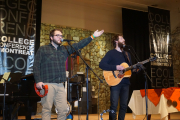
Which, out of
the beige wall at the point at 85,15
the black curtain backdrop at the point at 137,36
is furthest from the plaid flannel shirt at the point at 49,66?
the black curtain backdrop at the point at 137,36

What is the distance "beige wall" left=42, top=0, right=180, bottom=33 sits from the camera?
7562mm

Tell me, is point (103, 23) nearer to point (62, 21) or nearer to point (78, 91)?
point (62, 21)

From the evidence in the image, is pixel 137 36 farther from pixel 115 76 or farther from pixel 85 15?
pixel 115 76

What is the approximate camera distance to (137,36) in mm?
8609

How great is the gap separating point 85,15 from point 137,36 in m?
2.25

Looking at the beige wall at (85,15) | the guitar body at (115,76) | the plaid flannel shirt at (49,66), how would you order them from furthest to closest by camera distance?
1. the beige wall at (85,15)
2. the guitar body at (115,76)
3. the plaid flannel shirt at (49,66)

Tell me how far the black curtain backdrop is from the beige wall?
46 cm

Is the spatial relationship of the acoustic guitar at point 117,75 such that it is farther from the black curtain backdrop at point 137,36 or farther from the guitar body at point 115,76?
the black curtain backdrop at point 137,36

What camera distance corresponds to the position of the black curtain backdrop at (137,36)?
836cm

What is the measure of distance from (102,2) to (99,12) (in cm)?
51

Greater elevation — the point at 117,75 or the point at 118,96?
the point at 117,75

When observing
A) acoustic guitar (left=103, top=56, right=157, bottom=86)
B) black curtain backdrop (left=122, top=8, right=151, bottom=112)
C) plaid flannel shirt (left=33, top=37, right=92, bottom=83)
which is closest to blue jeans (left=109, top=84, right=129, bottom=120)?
acoustic guitar (left=103, top=56, right=157, bottom=86)

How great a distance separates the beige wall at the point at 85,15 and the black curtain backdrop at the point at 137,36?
46 centimetres

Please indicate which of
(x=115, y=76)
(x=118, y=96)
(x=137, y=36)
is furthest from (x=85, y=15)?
(x=118, y=96)
